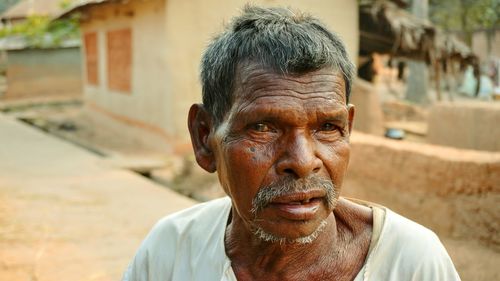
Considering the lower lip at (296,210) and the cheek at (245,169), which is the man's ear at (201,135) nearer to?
the cheek at (245,169)

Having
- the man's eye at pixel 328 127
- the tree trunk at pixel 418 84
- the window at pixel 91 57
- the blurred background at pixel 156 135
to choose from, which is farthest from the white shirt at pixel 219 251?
the tree trunk at pixel 418 84

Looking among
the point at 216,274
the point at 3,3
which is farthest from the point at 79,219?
the point at 3,3

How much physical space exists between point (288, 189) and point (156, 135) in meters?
9.35

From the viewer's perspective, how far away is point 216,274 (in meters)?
1.64

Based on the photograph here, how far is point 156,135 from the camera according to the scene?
10.6 m

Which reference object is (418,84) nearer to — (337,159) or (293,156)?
(337,159)

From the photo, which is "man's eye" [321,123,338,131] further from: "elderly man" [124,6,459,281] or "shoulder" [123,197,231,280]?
"shoulder" [123,197,231,280]

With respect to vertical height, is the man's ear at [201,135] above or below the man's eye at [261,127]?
below

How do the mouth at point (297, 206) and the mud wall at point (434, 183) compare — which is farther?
the mud wall at point (434, 183)

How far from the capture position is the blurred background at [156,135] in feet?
13.5

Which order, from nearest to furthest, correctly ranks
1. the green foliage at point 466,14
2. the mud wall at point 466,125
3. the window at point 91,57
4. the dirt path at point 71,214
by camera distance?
the dirt path at point 71,214 < the mud wall at point 466,125 < the window at point 91,57 < the green foliage at point 466,14

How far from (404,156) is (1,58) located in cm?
2081

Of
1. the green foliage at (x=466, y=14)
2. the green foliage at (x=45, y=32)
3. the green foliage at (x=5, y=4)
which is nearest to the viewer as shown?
the green foliage at (x=45, y=32)

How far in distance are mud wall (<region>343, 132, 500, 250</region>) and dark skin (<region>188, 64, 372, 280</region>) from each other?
257cm
